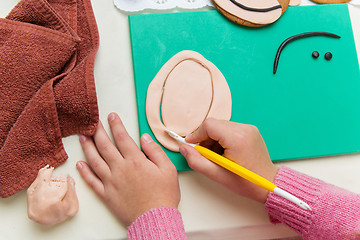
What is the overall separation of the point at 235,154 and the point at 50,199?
0.33m

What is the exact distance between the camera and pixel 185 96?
0.63 m

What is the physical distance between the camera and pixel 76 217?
571mm

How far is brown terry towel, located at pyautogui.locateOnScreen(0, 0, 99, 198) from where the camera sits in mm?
553

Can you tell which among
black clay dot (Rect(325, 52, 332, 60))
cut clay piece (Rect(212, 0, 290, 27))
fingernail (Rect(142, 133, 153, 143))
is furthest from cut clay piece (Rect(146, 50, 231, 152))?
black clay dot (Rect(325, 52, 332, 60))

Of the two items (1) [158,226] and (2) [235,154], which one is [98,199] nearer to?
(1) [158,226]

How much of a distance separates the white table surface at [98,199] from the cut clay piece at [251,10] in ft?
0.72

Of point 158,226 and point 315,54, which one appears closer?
point 158,226

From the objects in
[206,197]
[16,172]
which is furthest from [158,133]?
[16,172]

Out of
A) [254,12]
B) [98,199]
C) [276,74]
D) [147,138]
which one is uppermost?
[254,12]

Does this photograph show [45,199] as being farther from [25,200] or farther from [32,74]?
[32,74]

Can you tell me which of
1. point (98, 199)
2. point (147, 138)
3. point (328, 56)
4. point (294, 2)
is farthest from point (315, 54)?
point (98, 199)

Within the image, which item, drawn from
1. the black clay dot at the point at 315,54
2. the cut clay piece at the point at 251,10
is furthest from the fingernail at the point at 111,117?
the black clay dot at the point at 315,54

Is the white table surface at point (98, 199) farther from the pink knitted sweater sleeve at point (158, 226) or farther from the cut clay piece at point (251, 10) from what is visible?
the cut clay piece at point (251, 10)

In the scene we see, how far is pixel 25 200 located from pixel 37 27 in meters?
0.32
